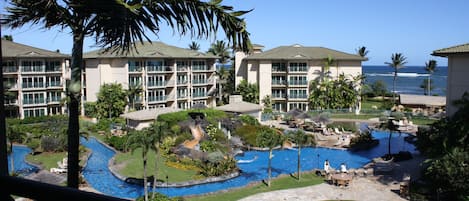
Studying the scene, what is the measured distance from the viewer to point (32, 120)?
128ft

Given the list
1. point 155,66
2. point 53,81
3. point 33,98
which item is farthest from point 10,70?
point 155,66

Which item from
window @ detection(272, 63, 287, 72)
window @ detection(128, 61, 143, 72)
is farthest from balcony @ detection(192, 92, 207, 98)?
window @ detection(272, 63, 287, 72)

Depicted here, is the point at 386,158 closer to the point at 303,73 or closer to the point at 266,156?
the point at 266,156

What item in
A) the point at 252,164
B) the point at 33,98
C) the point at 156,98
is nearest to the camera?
the point at 252,164

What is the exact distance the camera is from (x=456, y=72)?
2266 cm

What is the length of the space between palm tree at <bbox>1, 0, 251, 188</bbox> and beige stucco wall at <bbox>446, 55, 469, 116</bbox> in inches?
841

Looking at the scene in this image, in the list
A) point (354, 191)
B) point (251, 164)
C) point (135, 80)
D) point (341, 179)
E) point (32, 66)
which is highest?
point (32, 66)

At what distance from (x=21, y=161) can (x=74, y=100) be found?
26.8m

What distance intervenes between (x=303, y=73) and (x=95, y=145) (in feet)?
90.9

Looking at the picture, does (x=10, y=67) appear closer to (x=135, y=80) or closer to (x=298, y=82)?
(x=135, y=80)

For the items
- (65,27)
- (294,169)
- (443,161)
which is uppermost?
(65,27)

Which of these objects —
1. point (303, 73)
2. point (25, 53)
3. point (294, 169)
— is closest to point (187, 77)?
point (303, 73)

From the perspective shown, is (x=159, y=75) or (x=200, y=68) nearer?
(x=159, y=75)

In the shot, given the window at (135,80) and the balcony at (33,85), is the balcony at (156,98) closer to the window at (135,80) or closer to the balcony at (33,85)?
the window at (135,80)
